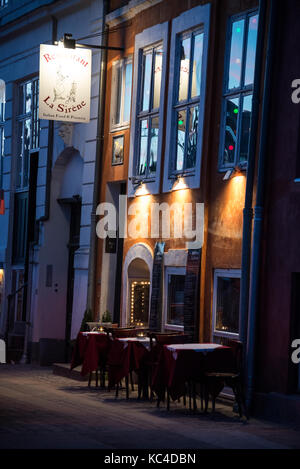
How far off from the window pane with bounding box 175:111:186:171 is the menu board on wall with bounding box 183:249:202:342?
5.90ft

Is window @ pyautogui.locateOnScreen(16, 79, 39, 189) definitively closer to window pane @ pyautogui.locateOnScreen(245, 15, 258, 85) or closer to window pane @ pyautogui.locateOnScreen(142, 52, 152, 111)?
window pane @ pyautogui.locateOnScreen(142, 52, 152, 111)

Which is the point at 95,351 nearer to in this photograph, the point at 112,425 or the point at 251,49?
the point at 112,425

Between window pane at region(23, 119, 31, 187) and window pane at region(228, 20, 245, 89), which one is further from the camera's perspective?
window pane at region(23, 119, 31, 187)

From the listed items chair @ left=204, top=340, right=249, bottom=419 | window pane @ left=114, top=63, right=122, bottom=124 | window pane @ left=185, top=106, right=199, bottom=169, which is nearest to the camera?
chair @ left=204, top=340, right=249, bottom=419

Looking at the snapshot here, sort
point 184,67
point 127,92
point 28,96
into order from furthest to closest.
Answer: point 28,96, point 127,92, point 184,67

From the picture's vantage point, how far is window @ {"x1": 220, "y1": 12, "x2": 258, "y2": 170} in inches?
587

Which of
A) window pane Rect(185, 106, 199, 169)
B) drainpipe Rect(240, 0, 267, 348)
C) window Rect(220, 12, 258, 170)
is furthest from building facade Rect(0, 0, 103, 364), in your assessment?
drainpipe Rect(240, 0, 267, 348)

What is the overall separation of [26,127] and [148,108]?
7394 mm

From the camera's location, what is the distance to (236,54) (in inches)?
603

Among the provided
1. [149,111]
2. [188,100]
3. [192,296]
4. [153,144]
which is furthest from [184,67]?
[192,296]

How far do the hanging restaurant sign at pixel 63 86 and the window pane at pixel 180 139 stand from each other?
2.02 metres

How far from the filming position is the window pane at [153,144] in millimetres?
17703

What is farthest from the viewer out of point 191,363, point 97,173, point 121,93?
point 97,173
